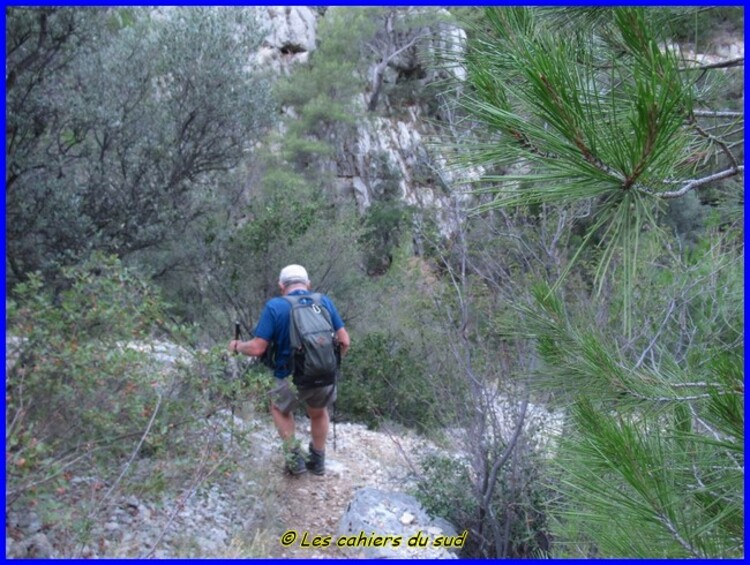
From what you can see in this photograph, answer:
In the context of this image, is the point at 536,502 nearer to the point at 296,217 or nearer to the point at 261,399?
the point at 261,399

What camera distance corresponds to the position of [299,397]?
13.5ft

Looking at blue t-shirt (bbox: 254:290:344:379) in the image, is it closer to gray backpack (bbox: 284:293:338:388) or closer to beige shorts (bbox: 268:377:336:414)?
gray backpack (bbox: 284:293:338:388)

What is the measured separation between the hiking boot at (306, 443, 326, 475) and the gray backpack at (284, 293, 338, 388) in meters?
0.68

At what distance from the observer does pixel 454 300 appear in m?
4.52

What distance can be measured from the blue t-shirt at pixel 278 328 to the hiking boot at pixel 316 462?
2.41ft

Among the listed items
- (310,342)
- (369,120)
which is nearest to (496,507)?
(310,342)

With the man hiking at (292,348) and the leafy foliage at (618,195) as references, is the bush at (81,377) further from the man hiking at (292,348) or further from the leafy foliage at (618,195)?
the leafy foliage at (618,195)

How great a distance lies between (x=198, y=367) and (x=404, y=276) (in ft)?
14.4

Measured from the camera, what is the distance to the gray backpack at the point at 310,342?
12.7ft

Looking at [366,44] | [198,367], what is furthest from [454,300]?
[366,44]

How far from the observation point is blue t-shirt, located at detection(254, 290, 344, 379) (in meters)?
3.89

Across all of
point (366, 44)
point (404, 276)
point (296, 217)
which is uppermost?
point (366, 44)

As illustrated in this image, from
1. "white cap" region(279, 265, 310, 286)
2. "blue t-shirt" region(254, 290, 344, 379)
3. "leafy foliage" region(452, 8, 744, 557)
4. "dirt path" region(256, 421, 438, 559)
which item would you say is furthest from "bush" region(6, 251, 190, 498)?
"leafy foliage" region(452, 8, 744, 557)

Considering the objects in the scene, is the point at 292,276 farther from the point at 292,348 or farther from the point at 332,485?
the point at 332,485
